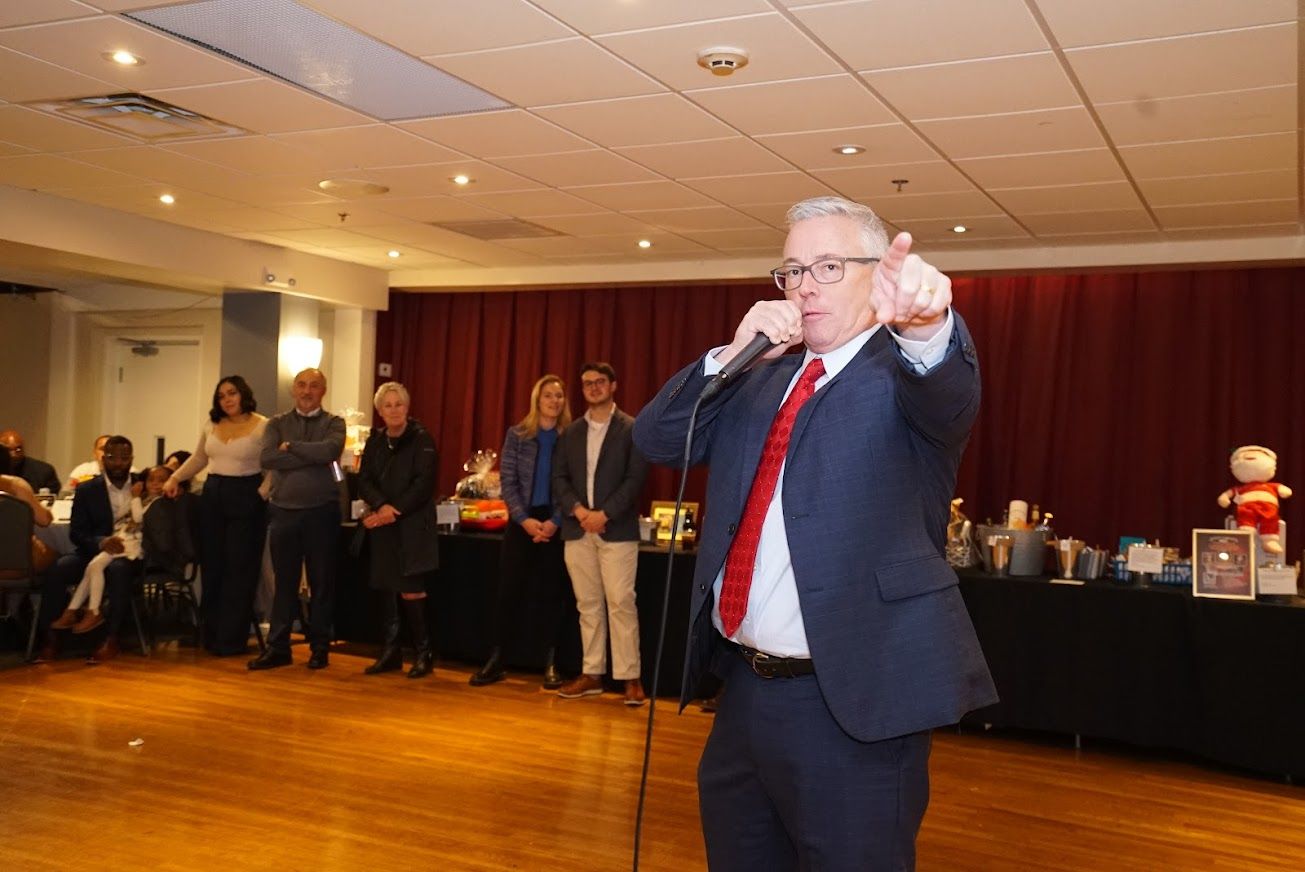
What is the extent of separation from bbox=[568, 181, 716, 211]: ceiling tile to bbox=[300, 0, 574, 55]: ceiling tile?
2.20 metres

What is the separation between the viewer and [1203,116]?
4.75m

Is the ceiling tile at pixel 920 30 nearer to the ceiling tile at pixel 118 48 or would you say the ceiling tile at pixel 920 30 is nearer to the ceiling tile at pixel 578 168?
the ceiling tile at pixel 578 168

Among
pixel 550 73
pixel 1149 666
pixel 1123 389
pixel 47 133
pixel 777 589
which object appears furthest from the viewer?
pixel 1123 389

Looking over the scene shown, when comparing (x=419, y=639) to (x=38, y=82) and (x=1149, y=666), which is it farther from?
(x=1149, y=666)

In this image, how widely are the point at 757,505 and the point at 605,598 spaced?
4.60 meters

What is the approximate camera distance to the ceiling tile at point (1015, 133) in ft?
16.0

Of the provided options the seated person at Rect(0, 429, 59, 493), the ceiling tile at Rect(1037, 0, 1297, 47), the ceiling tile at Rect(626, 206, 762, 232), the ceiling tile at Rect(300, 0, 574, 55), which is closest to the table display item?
the ceiling tile at Rect(1037, 0, 1297, 47)

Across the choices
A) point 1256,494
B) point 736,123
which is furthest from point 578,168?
point 1256,494

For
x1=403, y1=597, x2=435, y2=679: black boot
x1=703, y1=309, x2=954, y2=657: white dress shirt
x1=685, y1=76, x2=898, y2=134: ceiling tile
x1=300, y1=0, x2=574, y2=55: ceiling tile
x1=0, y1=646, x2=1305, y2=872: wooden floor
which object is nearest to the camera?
x1=703, y1=309, x2=954, y2=657: white dress shirt

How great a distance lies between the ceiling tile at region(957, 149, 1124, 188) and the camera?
17.9 ft

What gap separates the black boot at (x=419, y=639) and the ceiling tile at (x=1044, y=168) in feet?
12.2

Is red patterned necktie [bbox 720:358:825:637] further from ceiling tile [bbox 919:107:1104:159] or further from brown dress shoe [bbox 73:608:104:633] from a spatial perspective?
brown dress shoe [bbox 73:608:104:633]

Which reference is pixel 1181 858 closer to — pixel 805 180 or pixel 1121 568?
pixel 1121 568

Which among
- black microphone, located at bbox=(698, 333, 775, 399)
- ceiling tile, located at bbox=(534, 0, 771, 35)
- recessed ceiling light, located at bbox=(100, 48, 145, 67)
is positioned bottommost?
black microphone, located at bbox=(698, 333, 775, 399)
